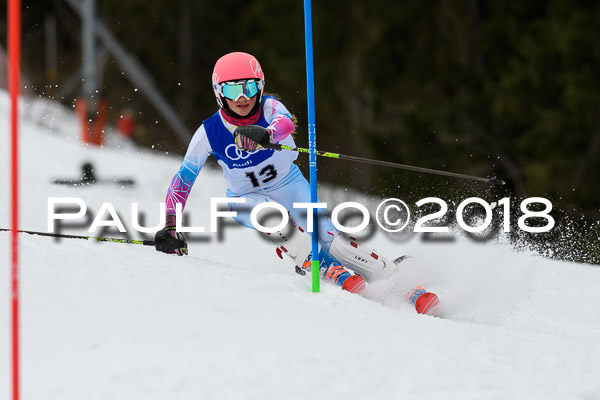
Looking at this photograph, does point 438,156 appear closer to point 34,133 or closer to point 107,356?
point 34,133

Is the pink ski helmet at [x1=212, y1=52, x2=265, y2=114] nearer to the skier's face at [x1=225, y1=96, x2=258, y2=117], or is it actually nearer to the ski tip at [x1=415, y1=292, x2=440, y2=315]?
the skier's face at [x1=225, y1=96, x2=258, y2=117]

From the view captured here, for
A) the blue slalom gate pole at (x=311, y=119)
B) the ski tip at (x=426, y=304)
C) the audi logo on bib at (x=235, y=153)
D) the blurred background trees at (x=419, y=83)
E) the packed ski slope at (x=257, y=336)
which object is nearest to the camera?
the packed ski slope at (x=257, y=336)

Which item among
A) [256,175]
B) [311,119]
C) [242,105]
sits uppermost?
[242,105]

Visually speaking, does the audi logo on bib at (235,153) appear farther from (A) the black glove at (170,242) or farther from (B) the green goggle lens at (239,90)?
(A) the black glove at (170,242)

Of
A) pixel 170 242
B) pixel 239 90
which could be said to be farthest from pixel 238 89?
pixel 170 242

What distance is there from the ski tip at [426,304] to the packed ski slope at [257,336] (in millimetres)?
195

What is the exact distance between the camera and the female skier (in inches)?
181

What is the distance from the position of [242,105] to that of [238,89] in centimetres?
10

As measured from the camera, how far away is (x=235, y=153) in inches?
189

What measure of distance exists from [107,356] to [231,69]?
2072 millimetres

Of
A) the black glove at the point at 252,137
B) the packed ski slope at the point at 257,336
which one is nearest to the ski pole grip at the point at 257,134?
the black glove at the point at 252,137

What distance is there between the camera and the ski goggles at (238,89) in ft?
15.1

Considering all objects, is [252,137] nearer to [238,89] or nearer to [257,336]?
[238,89]

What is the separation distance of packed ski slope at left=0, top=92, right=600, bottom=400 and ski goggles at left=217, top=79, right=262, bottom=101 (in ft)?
3.12
